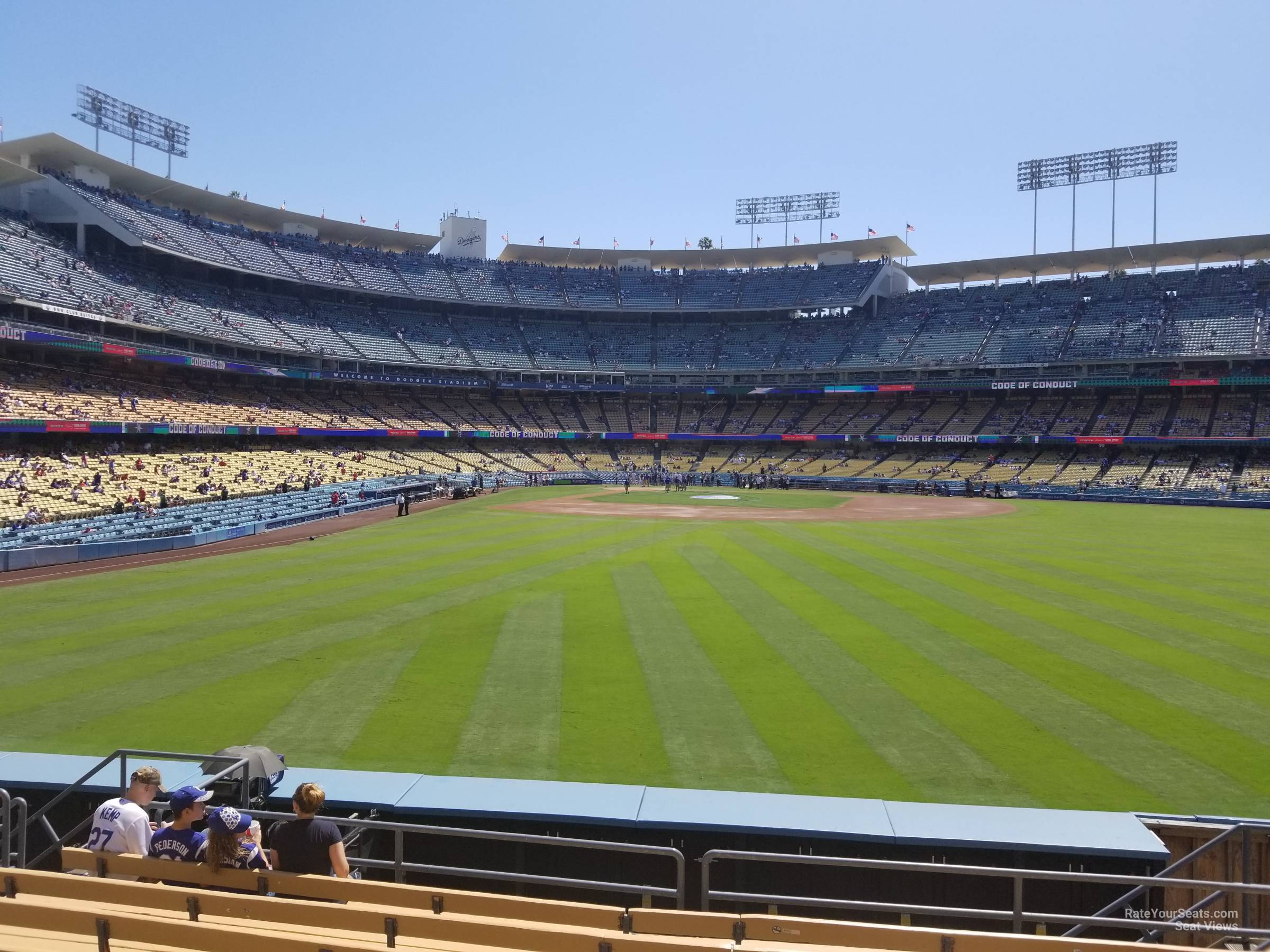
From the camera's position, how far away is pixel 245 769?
Answer: 24.8 feet

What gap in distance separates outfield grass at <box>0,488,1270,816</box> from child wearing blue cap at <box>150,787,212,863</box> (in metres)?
4.51

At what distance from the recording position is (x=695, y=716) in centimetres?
1238

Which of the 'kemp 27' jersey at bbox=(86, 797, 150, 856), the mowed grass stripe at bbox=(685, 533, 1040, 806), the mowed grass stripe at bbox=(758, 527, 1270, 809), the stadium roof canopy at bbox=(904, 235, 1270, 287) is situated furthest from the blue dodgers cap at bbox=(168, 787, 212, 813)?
the stadium roof canopy at bbox=(904, 235, 1270, 287)

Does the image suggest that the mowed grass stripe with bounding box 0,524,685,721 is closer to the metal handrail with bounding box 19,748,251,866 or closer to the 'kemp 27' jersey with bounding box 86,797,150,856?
the metal handrail with bounding box 19,748,251,866

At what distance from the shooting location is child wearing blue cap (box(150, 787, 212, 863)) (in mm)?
5875

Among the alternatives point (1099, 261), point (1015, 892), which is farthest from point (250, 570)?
point (1099, 261)

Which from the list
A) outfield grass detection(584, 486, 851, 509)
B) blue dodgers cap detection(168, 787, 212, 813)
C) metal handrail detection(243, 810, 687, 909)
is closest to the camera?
metal handrail detection(243, 810, 687, 909)

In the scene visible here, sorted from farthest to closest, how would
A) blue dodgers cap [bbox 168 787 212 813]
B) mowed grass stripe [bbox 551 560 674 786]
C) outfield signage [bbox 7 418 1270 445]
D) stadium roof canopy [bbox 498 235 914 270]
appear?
stadium roof canopy [bbox 498 235 914 270], outfield signage [bbox 7 418 1270 445], mowed grass stripe [bbox 551 560 674 786], blue dodgers cap [bbox 168 787 212 813]

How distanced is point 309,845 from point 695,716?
759cm

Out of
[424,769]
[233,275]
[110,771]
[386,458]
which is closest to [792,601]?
[424,769]

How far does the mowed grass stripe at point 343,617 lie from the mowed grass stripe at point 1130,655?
12862 mm

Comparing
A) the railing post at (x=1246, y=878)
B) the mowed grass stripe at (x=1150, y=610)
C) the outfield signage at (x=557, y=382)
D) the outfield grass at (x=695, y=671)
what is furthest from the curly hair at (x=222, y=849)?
the outfield signage at (x=557, y=382)

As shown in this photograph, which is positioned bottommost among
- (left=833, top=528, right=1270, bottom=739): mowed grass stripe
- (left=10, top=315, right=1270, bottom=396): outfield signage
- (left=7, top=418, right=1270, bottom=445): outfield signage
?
(left=833, top=528, right=1270, bottom=739): mowed grass stripe

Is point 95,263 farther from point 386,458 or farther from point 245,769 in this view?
point 245,769
